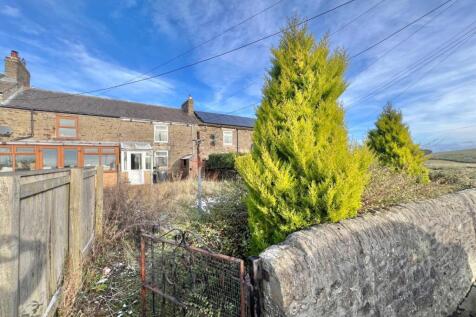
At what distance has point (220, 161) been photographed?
19.5 metres

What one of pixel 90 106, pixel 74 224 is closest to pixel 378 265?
pixel 74 224

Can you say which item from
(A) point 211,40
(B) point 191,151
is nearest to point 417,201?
(A) point 211,40

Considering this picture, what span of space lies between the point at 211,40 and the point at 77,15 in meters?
4.93

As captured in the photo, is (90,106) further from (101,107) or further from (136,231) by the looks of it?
(136,231)

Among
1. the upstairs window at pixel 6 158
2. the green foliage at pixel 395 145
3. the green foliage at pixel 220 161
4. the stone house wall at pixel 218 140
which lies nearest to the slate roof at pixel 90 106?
the stone house wall at pixel 218 140

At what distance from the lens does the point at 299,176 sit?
296 centimetres

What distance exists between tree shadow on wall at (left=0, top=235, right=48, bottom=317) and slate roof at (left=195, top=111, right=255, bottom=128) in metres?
20.3

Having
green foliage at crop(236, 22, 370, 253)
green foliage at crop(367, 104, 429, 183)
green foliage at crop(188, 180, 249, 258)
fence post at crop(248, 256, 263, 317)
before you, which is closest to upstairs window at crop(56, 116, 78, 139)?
green foliage at crop(188, 180, 249, 258)

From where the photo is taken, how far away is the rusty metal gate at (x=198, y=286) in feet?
7.52

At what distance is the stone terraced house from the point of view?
14.0 m

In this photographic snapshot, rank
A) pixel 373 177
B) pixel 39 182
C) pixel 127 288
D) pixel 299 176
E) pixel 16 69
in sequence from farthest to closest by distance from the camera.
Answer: pixel 16 69 → pixel 373 177 → pixel 127 288 → pixel 299 176 → pixel 39 182

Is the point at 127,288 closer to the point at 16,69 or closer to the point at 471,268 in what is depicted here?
the point at 471,268

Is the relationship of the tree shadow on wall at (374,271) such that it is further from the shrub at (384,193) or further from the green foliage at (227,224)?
the green foliage at (227,224)

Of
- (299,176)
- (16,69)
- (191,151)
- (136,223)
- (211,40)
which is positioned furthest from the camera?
(191,151)
